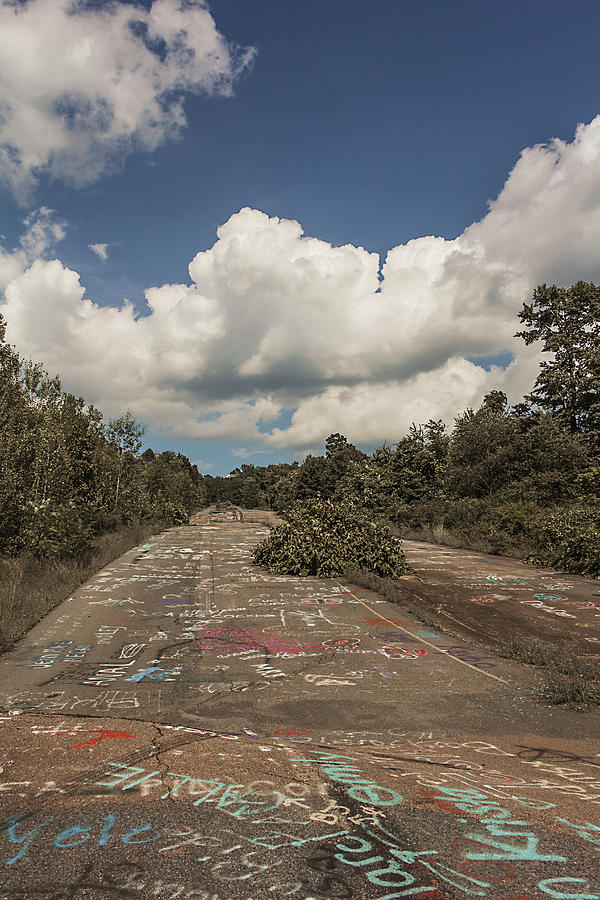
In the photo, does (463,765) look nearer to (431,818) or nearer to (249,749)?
(431,818)

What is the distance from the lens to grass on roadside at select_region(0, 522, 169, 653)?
8367 millimetres

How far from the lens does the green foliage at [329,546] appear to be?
14602 millimetres

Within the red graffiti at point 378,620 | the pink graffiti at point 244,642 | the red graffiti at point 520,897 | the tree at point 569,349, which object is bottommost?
the pink graffiti at point 244,642

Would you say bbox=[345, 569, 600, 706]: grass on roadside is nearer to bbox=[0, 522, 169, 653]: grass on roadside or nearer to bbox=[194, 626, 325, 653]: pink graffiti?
bbox=[194, 626, 325, 653]: pink graffiti

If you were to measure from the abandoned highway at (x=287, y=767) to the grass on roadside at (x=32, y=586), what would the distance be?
0.39m

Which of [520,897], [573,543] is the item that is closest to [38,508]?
[520,897]

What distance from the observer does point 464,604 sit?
11.5 metres

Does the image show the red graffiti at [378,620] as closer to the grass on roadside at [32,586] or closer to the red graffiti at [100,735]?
the red graffiti at [100,735]

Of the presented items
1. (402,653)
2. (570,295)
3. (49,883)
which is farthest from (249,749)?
(570,295)

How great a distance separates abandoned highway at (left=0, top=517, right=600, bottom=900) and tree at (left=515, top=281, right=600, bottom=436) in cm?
2495

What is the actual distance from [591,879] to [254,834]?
167 cm

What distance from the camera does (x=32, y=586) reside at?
1099 cm

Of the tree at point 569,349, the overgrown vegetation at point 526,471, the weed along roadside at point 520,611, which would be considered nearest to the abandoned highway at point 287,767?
the weed along roadside at point 520,611

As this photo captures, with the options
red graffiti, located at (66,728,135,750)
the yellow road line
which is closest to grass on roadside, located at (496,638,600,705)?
the yellow road line
